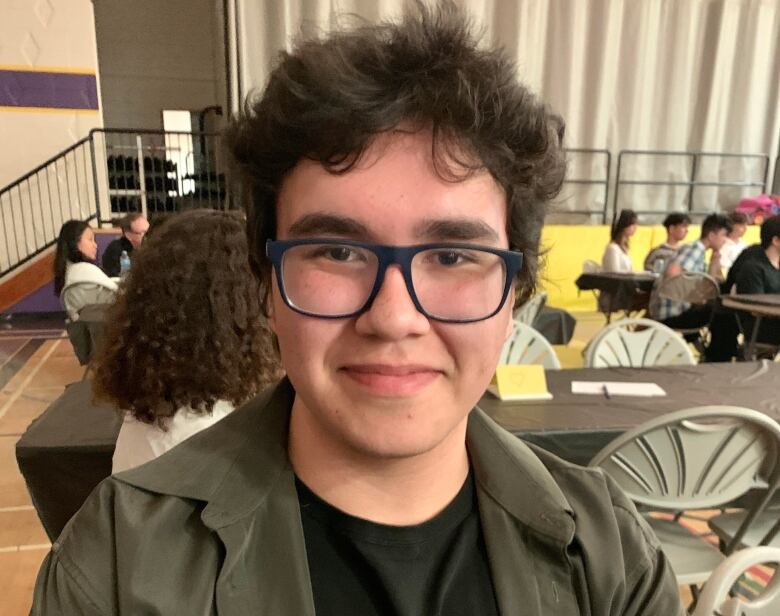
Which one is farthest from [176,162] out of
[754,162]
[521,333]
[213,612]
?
[213,612]

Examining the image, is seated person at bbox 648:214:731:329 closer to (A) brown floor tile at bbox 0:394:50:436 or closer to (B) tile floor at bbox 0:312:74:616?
(B) tile floor at bbox 0:312:74:616

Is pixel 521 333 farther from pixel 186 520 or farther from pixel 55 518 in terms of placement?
pixel 186 520

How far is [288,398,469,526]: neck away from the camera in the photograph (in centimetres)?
83

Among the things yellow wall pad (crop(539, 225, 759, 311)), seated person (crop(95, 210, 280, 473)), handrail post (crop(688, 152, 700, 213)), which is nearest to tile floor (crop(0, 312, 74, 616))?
seated person (crop(95, 210, 280, 473))

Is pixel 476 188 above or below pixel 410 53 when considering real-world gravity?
below

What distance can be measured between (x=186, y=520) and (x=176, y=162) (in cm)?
862

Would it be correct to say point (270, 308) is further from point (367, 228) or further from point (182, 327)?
point (182, 327)

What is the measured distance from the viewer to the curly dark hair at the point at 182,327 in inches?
58.8

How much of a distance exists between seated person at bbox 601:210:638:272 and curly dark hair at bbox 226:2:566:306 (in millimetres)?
5050

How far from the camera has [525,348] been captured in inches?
114

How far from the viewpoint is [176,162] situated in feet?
28.3

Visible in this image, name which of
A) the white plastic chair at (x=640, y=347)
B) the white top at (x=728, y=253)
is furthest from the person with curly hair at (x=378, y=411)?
the white top at (x=728, y=253)

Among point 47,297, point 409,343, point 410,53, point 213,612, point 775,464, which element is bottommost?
point 47,297

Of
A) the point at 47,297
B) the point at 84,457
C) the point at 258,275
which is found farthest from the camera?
the point at 47,297
